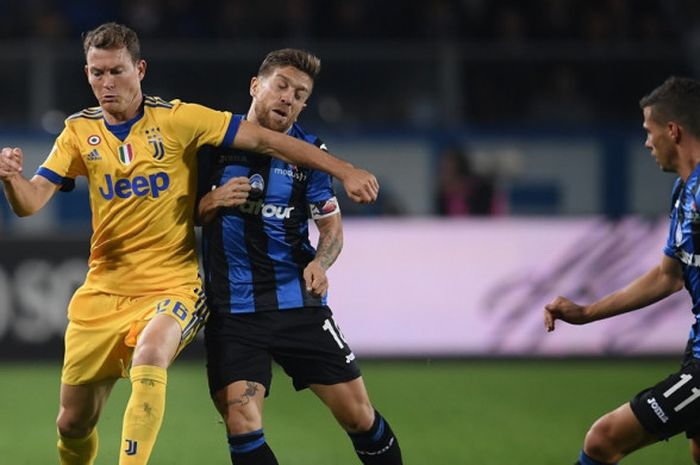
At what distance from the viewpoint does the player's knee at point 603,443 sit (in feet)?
17.4

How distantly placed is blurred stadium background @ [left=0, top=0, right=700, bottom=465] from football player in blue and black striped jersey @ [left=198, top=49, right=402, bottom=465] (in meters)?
4.33

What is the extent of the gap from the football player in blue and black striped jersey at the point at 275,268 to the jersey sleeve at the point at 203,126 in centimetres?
9

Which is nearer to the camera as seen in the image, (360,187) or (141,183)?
(360,187)

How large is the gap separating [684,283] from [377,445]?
5.04 feet

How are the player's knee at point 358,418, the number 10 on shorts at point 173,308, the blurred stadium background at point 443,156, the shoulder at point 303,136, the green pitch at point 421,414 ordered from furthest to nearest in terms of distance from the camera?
1. the blurred stadium background at point 443,156
2. the green pitch at point 421,414
3. the shoulder at point 303,136
4. the player's knee at point 358,418
5. the number 10 on shorts at point 173,308

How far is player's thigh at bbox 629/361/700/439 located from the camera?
519 cm

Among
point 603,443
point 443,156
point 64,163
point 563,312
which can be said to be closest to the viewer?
point 603,443

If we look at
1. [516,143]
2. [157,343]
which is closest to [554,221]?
[516,143]

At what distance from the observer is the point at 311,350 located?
580 cm

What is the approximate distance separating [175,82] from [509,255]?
4.67 meters

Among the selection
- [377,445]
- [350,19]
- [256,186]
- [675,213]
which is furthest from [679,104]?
[350,19]

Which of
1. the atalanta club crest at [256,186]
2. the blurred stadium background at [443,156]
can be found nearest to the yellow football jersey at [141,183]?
the atalanta club crest at [256,186]

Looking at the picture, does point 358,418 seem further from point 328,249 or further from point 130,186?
point 130,186

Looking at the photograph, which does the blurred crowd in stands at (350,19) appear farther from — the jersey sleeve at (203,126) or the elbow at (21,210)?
the elbow at (21,210)
